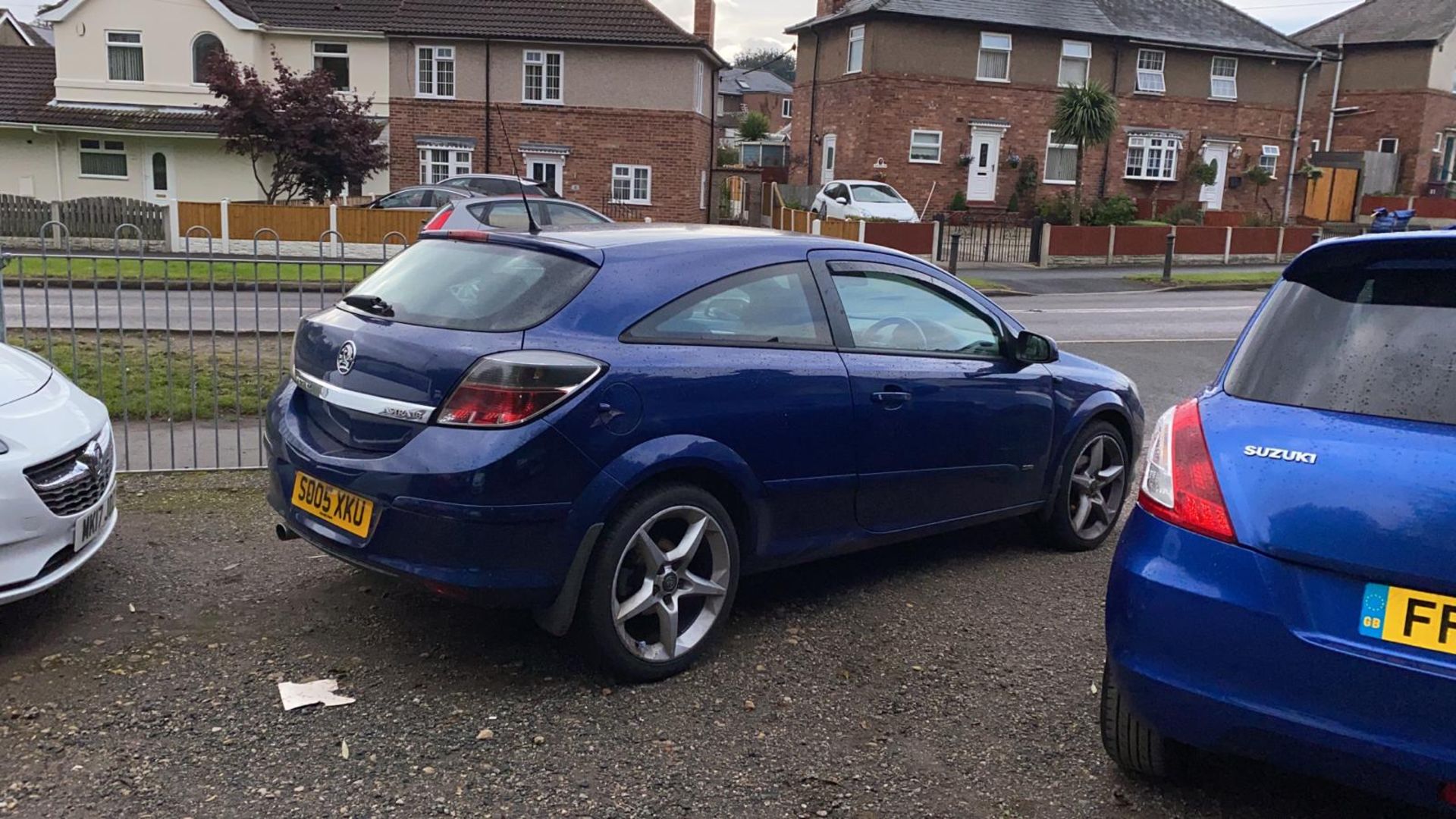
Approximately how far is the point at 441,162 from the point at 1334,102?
126 ft

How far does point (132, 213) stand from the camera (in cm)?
2572

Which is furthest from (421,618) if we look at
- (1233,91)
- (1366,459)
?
(1233,91)

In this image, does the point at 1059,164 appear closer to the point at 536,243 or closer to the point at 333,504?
the point at 536,243

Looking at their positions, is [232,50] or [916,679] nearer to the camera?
[916,679]

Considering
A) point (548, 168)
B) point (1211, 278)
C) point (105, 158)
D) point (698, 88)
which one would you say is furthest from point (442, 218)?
point (105, 158)

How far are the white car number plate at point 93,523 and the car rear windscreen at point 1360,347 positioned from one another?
408cm

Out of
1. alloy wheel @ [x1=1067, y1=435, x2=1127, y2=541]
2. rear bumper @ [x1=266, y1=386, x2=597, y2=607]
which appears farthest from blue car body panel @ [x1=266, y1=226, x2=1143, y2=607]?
alloy wheel @ [x1=1067, y1=435, x2=1127, y2=541]

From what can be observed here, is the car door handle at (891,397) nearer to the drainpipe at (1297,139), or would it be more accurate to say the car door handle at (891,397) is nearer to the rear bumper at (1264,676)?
the rear bumper at (1264,676)

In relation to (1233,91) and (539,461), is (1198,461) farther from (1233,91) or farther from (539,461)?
(1233,91)

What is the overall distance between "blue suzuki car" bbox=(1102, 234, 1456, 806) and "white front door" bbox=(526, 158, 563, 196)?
32.2 meters

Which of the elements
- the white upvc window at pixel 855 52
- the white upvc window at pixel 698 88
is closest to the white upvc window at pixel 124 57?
the white upvc window at pixel 698 88

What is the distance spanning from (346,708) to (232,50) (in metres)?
34.1

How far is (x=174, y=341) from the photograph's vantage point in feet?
36.2

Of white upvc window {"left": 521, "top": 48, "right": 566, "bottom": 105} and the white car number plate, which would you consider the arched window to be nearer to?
white upvc window {"left": 521, "top": 48, "right": 566, "bottom": 105}
